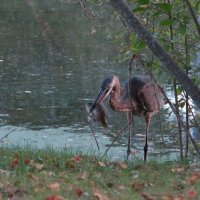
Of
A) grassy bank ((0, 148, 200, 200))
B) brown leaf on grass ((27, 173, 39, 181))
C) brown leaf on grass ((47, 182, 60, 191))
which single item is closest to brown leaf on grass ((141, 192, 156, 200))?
grassy bank ((0, 148, 200, 200))

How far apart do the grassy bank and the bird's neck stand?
1496mm

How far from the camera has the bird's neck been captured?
364 inches

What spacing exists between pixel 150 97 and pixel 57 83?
6955 mm

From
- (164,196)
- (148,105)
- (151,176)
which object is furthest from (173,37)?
(164,196)

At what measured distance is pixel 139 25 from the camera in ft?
20.4

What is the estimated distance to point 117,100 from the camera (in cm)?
941

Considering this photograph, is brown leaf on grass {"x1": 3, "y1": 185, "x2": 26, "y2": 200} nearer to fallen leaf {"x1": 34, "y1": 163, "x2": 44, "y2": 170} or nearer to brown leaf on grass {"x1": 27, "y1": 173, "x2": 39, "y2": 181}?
brown leaf on grass {"x1": 27, "y1": 173, "x2": 39, "y2": 181}

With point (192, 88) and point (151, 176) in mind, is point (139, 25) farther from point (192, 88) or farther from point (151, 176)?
point (151, 176)

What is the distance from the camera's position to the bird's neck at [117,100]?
364 inches

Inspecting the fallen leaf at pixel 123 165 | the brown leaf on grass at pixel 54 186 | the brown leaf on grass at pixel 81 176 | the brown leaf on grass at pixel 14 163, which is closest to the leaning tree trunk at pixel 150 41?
the brown leaf on grass at pixel 81 176

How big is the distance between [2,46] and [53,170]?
47.2ft

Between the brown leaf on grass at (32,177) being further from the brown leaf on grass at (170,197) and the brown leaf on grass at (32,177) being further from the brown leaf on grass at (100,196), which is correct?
the brown leaf on grass at (170,197)

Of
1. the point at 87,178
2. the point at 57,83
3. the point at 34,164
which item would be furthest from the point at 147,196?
the point at 57,83

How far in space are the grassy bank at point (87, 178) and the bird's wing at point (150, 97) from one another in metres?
1.61
